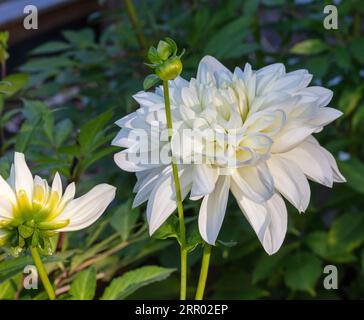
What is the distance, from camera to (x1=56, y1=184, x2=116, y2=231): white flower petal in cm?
52

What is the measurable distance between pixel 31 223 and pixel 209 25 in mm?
781

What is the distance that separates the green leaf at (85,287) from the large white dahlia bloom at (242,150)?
14 cm

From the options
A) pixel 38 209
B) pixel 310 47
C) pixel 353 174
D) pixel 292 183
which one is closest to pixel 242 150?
pixel 292 183

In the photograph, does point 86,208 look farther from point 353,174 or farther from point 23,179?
point 353,174

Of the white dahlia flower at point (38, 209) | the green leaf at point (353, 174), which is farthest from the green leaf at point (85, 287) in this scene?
the green leaf at point (353, 174)

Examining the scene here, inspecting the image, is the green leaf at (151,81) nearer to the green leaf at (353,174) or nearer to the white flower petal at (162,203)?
the white flower petal at (162,203)

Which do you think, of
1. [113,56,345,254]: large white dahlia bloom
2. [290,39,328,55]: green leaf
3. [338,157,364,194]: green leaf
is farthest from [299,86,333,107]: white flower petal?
[290,39,328,55]: green leaf

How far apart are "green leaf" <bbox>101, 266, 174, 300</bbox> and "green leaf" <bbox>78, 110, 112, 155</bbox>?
148mm

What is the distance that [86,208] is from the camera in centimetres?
52

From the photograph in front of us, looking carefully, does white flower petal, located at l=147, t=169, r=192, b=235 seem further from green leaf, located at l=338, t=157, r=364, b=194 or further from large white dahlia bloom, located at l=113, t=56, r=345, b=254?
green leaf, located at l=338, t=157, r=364, b=194

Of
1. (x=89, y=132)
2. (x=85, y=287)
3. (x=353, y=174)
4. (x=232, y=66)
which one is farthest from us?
(x=232, y=66)

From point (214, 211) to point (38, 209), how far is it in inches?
5.0

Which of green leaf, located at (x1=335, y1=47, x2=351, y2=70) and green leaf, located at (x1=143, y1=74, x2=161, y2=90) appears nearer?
green leaf, located at (x1=143, y1=74, x2=161, y2=90)

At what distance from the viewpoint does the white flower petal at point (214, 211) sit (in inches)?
20.2
